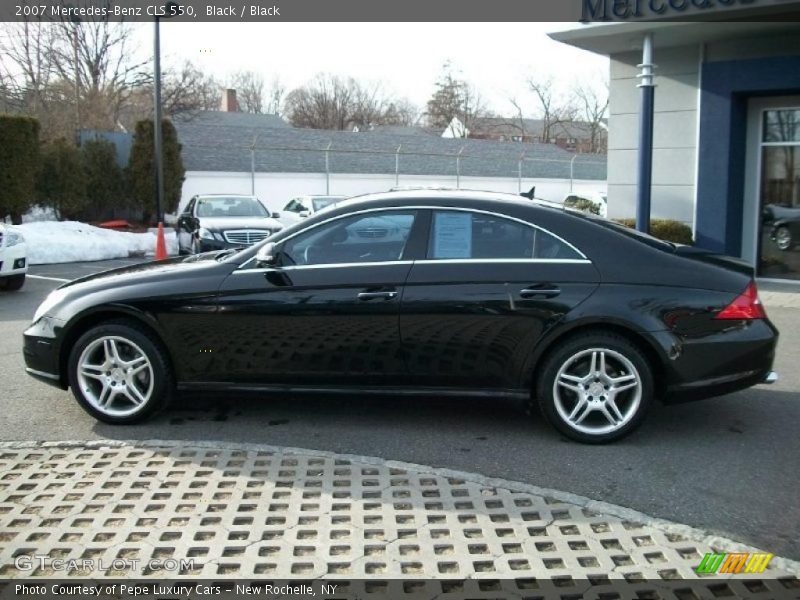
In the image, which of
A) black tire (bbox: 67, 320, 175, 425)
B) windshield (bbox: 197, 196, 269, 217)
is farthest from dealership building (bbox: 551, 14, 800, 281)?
black tire (bbox: 67, 320, 175, 425)

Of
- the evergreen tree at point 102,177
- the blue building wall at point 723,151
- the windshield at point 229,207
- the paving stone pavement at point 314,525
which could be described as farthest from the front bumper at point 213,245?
the evergreen tree at point 102,177

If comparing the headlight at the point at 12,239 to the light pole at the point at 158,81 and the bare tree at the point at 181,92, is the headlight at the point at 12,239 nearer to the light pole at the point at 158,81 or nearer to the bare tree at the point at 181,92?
the light pole at the point at 158,81

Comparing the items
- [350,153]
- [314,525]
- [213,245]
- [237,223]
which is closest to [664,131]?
[237,223]

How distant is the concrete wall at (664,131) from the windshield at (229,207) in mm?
6837

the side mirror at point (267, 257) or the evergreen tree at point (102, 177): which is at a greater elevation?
the evergreen tree at point (102, 177)

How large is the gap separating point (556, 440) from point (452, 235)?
1473 mm

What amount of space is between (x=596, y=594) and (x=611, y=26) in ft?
33.3

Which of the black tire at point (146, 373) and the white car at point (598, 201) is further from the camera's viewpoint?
the white car at point (598, 201)

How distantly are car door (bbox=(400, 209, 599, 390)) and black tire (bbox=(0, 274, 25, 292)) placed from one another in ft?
Result: 30.3

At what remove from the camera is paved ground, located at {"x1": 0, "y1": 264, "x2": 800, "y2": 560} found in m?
4.20

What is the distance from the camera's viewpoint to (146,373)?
5465 mm

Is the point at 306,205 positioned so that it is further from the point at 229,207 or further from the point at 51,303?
the point at 51,303

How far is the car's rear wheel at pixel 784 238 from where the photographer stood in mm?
12578

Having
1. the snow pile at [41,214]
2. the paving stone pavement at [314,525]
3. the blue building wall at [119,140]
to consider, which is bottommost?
the paving stone pavement at [314,525]
